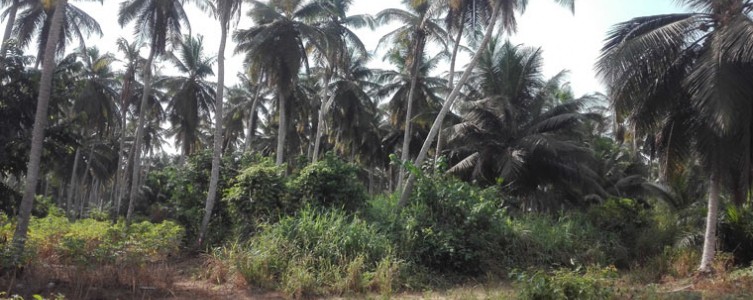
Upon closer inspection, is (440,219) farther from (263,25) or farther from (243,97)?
(243,97)

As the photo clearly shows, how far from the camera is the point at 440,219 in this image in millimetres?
12852

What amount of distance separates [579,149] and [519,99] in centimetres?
400

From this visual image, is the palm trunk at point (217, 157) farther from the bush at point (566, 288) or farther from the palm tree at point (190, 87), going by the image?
the palm tree at point (190, 87)

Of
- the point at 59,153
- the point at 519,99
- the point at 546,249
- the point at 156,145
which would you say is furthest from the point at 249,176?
the point at 156,145

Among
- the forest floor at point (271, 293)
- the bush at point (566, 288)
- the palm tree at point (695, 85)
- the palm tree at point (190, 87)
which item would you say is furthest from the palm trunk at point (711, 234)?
the palm tree at point (190, 87)

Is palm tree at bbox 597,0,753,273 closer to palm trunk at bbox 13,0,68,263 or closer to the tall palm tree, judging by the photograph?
the tall palm tree

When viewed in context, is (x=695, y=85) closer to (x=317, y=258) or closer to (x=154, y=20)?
(x=317, y=258)

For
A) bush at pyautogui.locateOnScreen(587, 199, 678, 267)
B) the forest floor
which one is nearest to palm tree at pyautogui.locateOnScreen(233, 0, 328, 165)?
the forest floor

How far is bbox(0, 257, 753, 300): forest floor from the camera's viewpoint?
8711 mm

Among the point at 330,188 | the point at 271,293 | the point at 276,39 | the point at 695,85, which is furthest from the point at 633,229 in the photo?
the point at 276,39

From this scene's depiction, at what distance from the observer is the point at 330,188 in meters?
14.0

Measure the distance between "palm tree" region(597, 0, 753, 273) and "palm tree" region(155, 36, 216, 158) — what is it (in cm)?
2227

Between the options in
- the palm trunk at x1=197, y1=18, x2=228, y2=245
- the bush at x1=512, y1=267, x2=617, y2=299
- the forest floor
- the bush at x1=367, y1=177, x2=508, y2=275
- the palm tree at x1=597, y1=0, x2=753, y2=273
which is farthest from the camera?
the palm trunk at x1=197, y1=18, x2=228, y2=245

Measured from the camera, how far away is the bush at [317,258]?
393 inches
